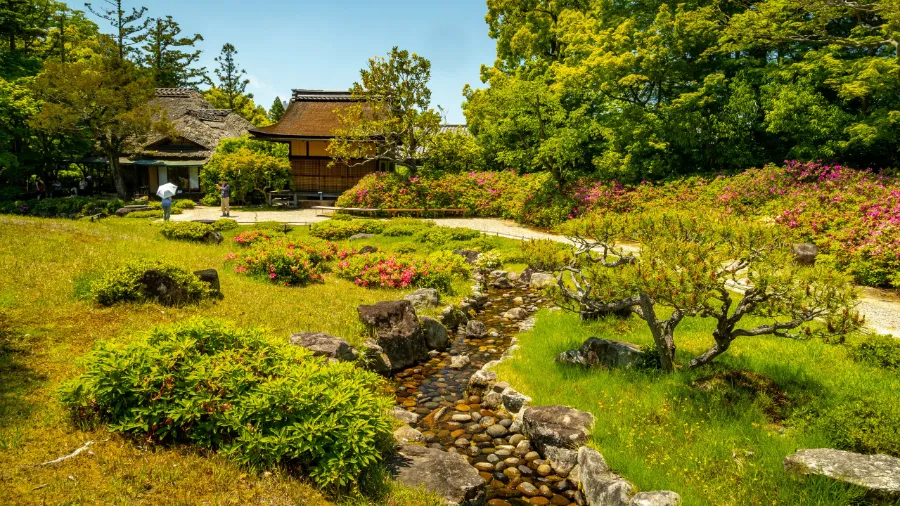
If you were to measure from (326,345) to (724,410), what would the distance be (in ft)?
19.6

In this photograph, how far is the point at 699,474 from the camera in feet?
17.5

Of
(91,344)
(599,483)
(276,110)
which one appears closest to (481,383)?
(599,483)

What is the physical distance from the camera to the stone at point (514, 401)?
750 centimetres

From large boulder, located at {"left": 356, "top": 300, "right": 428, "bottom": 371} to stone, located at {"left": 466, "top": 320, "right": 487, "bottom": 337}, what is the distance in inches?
57.4

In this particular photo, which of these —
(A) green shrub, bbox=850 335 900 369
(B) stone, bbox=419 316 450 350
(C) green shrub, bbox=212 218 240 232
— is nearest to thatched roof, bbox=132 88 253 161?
(C) green shrub, bbox=212 218 240 232

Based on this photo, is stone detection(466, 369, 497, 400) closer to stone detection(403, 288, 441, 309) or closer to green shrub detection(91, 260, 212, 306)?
stone detection(403, 288, 441, 309)

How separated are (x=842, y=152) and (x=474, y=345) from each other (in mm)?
21153

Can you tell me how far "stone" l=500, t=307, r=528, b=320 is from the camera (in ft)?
40.5

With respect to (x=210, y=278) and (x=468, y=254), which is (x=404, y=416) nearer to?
(x=210, y=278)

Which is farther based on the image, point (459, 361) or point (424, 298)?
point (424, 298)

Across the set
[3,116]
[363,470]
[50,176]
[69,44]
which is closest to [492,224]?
[363,470]

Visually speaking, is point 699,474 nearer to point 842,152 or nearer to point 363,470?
point 363,470

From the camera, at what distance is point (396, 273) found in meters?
13.7

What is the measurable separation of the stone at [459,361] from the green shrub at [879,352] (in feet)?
22.1
